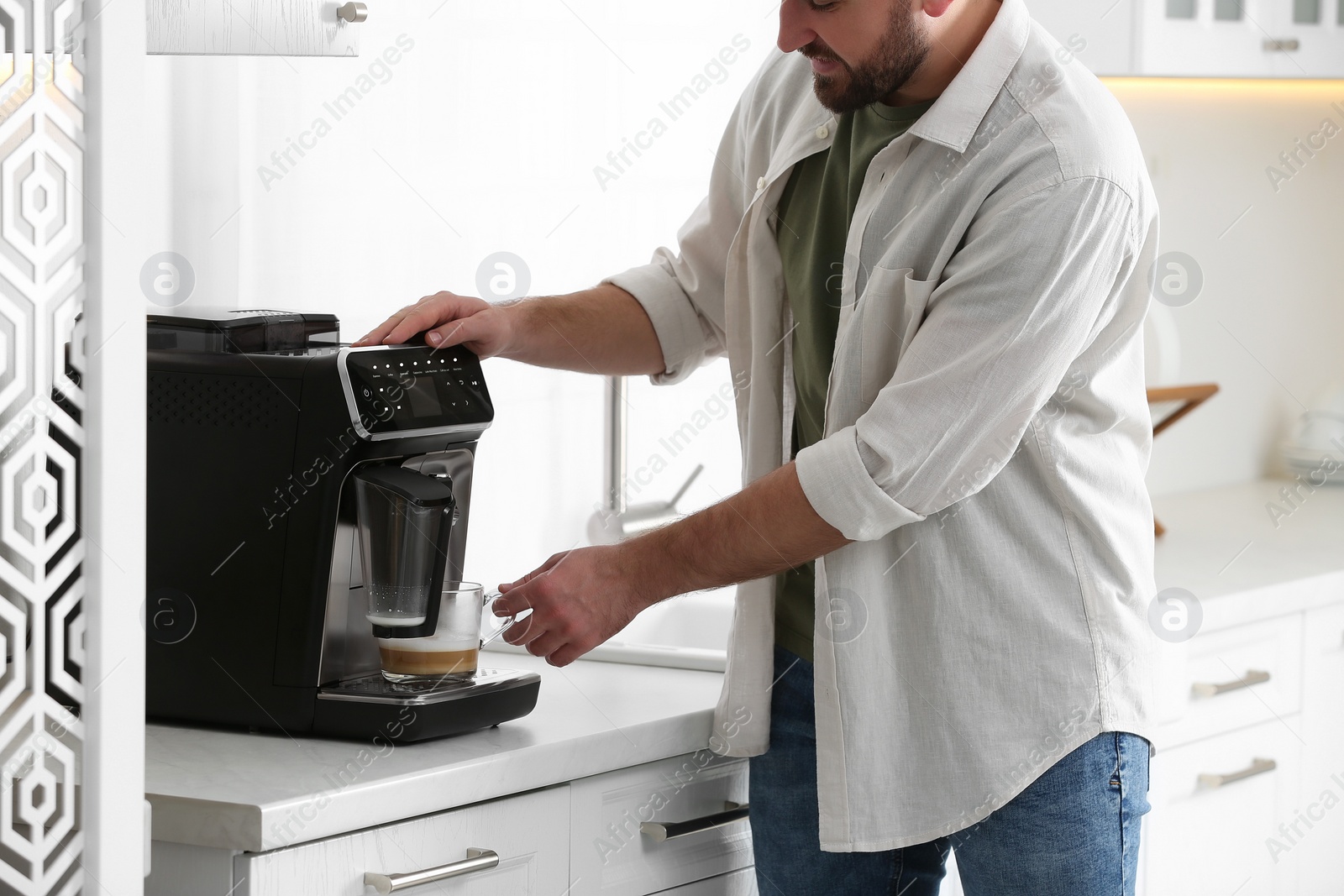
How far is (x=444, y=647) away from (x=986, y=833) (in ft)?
1.61

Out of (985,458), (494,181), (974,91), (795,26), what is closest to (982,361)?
(985,458)

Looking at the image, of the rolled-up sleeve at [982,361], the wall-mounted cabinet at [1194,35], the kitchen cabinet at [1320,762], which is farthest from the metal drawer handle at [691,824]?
the wall-mounted cabinet at [1194,35]

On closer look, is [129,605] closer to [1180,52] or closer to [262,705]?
[262,705]

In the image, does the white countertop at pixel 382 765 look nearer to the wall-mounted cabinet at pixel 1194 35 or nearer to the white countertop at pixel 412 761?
the white countertop at pixel 412 761

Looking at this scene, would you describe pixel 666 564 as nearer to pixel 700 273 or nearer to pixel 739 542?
pixel 739 542

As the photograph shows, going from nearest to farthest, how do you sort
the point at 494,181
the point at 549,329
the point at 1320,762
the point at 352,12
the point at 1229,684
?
1. the point at 352,12
2. the point at 549,329
3. the point at 494,181
4. the point at 1229,684
5. the point at 1320,762

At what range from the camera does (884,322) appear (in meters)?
1.27

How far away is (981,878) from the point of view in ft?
4.22

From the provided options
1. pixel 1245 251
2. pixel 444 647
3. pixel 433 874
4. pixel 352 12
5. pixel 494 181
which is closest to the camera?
pixel 433 874

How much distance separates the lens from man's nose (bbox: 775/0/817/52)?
4.27 feet

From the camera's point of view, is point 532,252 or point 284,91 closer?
point 284,91

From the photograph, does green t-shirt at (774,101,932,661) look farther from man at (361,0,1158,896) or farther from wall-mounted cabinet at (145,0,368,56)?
wall-mounted cabinet at (145,0,368,56)

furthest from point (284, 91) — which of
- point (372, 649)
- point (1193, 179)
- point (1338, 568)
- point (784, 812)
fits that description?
point (1193, 179)

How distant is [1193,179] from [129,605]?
263cm
